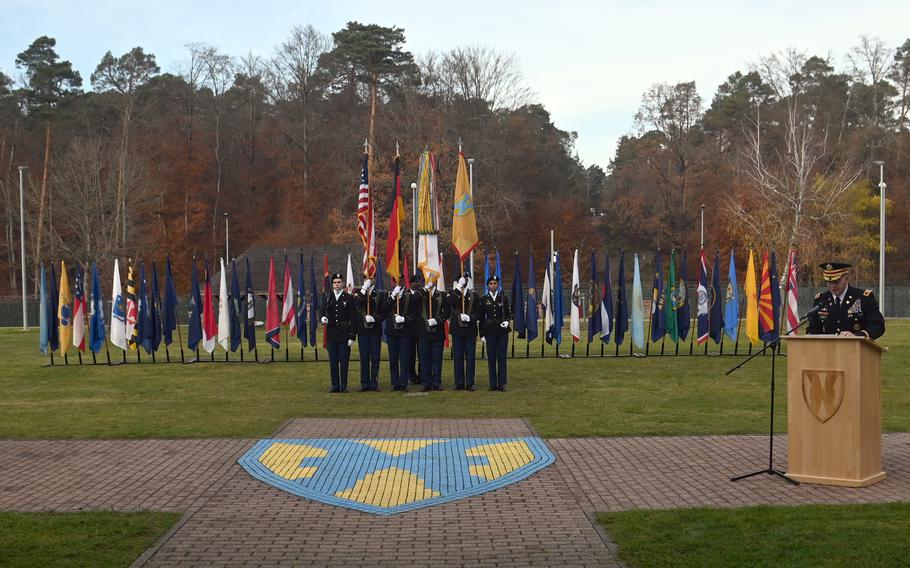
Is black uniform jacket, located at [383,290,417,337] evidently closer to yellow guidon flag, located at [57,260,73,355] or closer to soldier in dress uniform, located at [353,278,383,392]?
soldier in dress uniform, located at [353,278,383,392]

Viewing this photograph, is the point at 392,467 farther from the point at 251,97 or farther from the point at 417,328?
the point at 251,97

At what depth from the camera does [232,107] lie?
75.3 m

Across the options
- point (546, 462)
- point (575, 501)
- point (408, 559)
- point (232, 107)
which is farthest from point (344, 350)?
point (232, 107)

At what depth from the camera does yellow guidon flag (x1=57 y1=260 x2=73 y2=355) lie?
2214cm

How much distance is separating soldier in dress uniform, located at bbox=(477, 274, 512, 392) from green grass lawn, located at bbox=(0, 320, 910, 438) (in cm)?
39

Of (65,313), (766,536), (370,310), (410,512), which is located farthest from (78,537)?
(65,313)

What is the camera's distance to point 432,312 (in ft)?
55.2

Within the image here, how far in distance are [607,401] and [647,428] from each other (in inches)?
113

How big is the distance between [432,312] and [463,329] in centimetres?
61

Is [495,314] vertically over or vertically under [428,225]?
under

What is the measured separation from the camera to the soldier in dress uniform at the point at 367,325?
663 inches

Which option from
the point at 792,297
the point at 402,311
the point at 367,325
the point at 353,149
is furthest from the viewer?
the point at 353,149

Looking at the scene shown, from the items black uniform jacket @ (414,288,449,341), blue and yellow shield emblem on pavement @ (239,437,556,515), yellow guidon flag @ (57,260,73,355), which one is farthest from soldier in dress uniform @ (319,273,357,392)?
yellow guidon flag @ (57,260,73,355)

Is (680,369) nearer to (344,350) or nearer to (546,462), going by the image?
(344,350)
